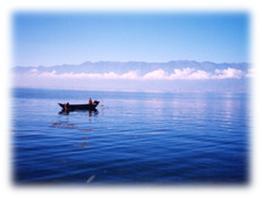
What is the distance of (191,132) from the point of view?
35.4m

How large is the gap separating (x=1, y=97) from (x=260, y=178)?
10845mm

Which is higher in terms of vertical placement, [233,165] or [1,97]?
[1,97]

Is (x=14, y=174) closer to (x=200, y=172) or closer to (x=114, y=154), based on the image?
(x=114, y=154)

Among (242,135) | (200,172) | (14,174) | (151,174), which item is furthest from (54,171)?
(242,135)

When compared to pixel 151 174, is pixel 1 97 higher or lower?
higher

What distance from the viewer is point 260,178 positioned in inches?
518

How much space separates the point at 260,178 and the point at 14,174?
12.4 m

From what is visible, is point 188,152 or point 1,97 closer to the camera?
point 1,97

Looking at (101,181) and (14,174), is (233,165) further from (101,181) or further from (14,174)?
(14,174)


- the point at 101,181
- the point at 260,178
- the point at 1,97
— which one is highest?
the point at 1,97
